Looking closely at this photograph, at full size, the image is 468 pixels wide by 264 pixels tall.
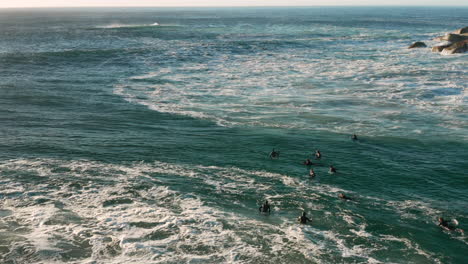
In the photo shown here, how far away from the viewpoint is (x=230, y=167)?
34.3 meters

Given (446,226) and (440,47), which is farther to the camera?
(440,47)

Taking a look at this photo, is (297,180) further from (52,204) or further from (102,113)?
(102,113)

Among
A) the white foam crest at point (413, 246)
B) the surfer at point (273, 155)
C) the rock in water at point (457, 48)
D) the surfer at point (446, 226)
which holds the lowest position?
the white foam crest at point (413, 246)

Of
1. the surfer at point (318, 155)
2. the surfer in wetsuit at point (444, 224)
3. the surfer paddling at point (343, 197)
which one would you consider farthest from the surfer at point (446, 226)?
the surfer at point (318, 155)

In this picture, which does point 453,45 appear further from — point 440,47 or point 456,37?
point 456,37

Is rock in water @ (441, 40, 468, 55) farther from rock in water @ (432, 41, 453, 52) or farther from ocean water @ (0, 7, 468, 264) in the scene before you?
ocean water @ (0, 7, 468, 264)

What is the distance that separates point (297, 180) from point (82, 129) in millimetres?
23143

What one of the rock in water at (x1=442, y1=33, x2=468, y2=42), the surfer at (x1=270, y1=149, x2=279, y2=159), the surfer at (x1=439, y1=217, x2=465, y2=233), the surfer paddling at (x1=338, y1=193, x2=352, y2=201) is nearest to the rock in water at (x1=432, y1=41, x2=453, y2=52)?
the rock in water at (x1=442, y1=33, x2=468, y2=42)

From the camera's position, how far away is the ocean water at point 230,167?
78.6 feet

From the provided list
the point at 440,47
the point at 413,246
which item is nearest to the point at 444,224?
the point at 413,246

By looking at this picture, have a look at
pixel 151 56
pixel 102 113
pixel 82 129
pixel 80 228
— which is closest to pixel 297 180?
pixel 80 228

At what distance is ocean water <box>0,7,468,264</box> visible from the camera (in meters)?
24.0

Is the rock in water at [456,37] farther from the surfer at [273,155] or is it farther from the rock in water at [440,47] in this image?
the surfer at [273,155]

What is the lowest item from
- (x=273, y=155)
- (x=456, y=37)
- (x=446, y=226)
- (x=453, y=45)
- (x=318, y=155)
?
(x=446, y=226)
